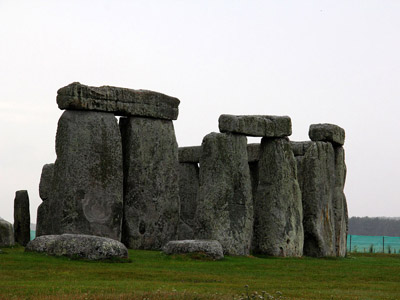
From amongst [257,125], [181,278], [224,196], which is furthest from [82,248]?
[257,125]

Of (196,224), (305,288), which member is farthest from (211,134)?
(305,288)

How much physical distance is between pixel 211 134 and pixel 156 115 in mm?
4201

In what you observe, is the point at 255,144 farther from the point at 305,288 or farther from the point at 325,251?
the point at 305,288

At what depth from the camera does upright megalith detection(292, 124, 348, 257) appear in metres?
29.4

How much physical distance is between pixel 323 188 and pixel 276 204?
339 centimetres

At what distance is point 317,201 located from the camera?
2947cm

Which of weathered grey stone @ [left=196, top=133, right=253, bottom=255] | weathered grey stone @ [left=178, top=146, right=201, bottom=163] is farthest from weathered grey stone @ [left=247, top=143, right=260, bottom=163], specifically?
weathered grey stone @ [left=196, top=133, right=253, bottom=255]

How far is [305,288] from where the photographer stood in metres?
17.5

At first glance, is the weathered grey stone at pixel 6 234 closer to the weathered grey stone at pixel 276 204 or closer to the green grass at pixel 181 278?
the green grass at pixel 181 278

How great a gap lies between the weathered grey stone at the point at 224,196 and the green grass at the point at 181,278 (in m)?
1.89

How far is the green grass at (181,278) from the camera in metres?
14.9

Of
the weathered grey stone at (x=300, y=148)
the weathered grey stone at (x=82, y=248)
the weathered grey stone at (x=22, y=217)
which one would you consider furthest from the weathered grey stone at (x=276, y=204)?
the weathered grey stone at (x=22, y=217)

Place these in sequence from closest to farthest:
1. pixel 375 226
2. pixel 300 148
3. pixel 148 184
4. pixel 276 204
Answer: pixel 276 204, pixel 148 184, pixel 300 148, pixel 375 226

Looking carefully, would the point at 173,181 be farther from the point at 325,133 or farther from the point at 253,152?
the point at 325,133
